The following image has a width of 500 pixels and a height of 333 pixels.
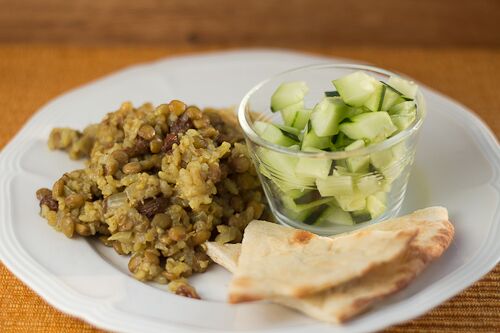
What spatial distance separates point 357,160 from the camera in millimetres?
3826

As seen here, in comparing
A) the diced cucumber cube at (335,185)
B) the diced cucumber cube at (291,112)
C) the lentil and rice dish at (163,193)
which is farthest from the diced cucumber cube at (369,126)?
the lentil and rice dish at (163,193)

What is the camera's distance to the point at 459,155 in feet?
15.2

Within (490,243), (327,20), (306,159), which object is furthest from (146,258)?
(327,20)

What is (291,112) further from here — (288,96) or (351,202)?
(351,202)

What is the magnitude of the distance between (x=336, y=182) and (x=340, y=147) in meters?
0.22

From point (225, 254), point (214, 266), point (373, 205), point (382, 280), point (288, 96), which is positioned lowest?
point (214, 266)

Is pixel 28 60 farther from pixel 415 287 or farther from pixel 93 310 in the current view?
pixel 415 287

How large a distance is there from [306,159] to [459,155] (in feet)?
4.30

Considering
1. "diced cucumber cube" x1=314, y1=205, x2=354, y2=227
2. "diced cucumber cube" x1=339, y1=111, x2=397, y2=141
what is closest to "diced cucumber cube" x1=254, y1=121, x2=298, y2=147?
"diced cucumber cube" x1=339, y1=111, x2=397, y2=141

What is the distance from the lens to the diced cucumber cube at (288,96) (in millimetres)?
4180

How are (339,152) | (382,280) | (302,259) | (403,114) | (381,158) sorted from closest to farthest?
(382,280), (302,259), (339,152), (381,158), (403,114)

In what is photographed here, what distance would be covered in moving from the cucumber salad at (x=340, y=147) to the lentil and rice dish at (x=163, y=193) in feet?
0.81

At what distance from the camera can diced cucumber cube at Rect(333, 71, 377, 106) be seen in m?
3.89

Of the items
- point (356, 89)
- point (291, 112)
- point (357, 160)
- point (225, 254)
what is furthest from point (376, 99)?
point (225, 254)
